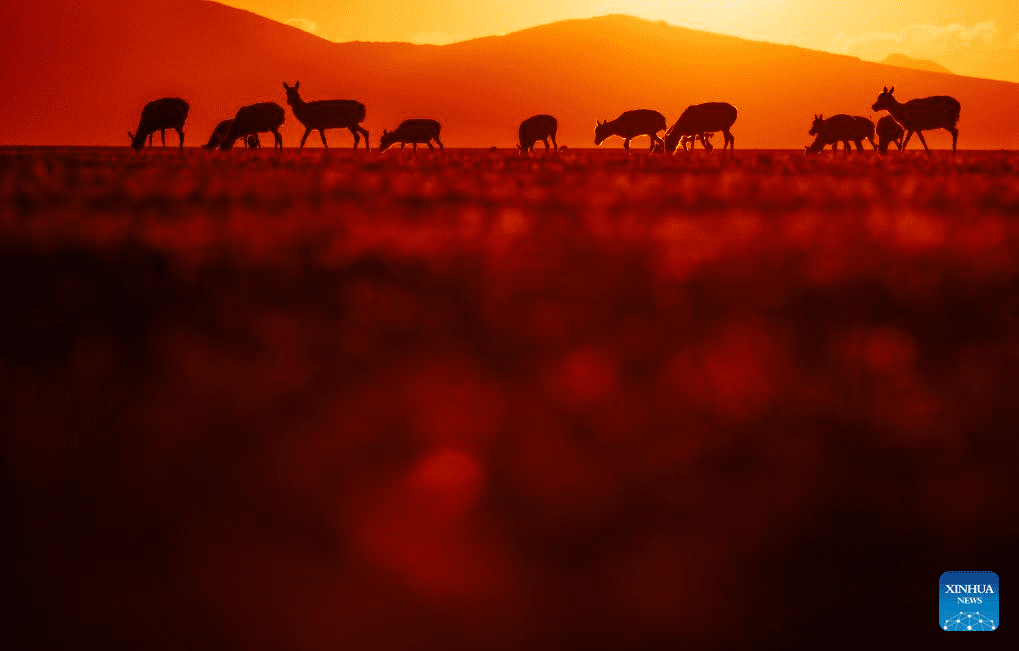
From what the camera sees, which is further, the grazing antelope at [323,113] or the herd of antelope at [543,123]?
the grazing antelope at [323,113]

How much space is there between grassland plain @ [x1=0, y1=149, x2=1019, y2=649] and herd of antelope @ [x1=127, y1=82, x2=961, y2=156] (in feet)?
74.4

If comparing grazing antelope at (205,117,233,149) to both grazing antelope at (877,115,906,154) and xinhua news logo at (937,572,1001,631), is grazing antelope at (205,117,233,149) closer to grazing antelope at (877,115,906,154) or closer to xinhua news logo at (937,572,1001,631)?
grazing antelope at (877,115,906,154)

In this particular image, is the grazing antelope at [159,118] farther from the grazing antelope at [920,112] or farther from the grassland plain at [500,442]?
the grassland plain at [500,442]

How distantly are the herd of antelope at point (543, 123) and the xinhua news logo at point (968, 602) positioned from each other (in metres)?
26.2

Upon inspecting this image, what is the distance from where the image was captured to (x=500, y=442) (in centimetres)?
349

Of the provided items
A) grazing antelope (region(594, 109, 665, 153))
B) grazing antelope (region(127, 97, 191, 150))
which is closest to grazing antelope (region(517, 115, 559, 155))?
grazing antelope (region(594, 109, 665, 153))

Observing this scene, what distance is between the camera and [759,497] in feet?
9.95

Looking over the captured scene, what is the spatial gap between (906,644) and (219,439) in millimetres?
2122

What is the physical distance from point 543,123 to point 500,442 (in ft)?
106

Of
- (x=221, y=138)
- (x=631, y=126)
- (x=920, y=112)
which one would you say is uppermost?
(x=221, y=138)

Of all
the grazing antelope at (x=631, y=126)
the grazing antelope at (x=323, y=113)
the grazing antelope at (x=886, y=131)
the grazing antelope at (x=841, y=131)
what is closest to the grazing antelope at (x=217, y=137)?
the grazing antelope at (x=323, y=113)

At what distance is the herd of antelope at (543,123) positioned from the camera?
28359 millimetres

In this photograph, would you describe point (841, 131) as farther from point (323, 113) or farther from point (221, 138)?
point (221, 138)

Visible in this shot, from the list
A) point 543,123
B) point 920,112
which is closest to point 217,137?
point 543,123
